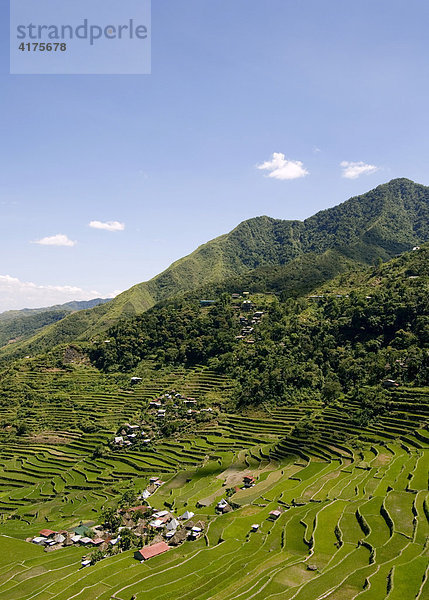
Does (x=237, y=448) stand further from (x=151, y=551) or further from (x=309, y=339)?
(x=309, y=339)

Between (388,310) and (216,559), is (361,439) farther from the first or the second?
(388,310)

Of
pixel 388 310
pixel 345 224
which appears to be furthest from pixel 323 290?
pixel 345 224

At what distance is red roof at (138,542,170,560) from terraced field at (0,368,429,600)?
0.88 metres

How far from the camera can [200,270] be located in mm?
185375

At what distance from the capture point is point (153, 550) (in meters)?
27.1

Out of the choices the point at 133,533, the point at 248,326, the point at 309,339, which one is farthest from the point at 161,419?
the point at 248,326

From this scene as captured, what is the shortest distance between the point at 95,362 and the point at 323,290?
54.4 meters

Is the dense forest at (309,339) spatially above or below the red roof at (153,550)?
above

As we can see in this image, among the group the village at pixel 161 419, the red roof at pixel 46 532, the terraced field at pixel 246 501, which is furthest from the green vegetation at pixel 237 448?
the red roof at pixel 46 532

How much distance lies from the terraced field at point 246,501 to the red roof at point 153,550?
0.88 m

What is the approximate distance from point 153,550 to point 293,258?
16850 centimetres

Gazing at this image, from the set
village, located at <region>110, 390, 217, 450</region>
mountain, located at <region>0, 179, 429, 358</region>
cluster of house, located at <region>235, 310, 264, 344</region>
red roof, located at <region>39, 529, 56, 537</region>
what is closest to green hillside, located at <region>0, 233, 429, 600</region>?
village, located at <region>110, 390, 217, 450</region>

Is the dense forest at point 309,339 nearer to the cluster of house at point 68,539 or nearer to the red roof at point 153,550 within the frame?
the cluster of house at point 68,539

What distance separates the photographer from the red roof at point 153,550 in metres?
26.5
